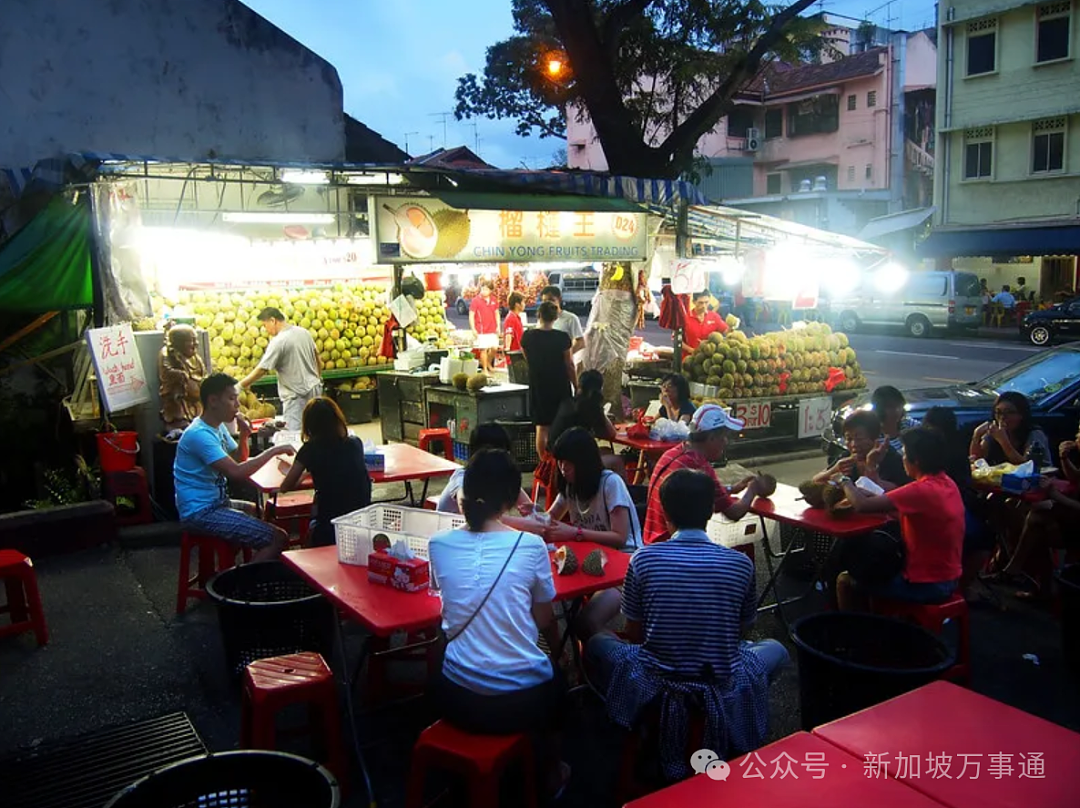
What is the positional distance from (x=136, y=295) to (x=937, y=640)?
23.0ft

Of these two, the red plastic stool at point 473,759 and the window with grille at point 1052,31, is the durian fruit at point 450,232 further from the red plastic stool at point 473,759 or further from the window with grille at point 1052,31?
the window with grille at point 1052,31

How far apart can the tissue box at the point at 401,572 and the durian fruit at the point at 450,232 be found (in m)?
5.55

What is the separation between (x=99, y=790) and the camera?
4266 mm

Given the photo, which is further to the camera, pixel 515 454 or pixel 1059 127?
pixel 1059 127

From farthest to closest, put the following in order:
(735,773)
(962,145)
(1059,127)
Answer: (962,145)
(1059,127)
(735,773)

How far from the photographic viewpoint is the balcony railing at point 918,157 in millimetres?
36906

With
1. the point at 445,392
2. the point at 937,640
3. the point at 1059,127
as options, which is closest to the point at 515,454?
the point at 445,392

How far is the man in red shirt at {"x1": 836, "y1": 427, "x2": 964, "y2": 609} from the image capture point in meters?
5.00

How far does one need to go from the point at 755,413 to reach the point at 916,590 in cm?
630

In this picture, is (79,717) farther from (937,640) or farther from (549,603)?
(937,640)

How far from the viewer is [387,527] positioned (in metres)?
4.77

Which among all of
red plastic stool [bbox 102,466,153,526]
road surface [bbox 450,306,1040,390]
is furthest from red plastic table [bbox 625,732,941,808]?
road surface [bbox 450,306,1040,390]

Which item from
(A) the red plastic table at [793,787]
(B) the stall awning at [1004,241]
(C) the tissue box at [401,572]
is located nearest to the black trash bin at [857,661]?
(A) the red plastic table at [793,787]

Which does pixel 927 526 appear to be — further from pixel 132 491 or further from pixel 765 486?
pixel 132 491
